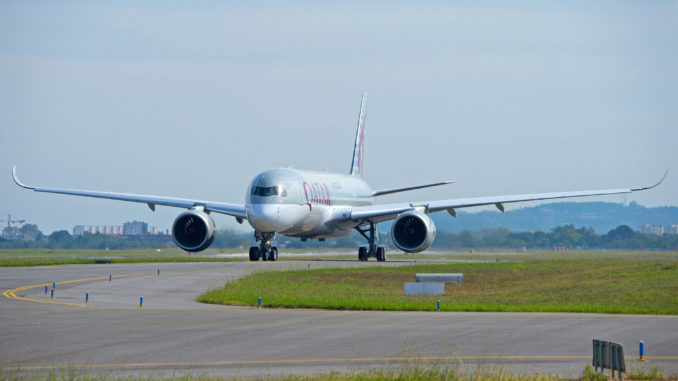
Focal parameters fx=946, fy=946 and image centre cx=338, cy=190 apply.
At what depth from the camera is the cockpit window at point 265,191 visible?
5066cm

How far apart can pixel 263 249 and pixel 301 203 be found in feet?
11.8

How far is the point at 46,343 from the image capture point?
19.9 metres

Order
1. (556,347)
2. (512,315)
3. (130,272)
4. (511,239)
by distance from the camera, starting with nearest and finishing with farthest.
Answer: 1. (556,347)
2. (512,315)
3. (130,272)
4. (511,239)

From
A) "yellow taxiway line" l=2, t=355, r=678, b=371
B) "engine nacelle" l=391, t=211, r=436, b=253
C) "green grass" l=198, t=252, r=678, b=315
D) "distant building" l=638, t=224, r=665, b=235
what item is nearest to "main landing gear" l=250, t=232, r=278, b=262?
"engine nacelle" l=391, t=211, r=436, b=253

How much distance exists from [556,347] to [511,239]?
55161mm

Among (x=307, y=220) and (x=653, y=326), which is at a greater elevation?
(x=307, y=220)

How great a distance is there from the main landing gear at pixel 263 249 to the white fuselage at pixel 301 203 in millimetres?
929

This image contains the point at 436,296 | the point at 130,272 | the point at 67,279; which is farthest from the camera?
the point at 130,272

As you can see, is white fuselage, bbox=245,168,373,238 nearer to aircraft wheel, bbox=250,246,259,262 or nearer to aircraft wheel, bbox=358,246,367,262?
aircraft wheel, bbox=250,246,259,262

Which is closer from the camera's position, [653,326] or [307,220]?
[653,326]

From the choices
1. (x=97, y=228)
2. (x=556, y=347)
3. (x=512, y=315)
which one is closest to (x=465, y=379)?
(x=556, y=347)

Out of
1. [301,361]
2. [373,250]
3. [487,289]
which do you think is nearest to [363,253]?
[373,250]

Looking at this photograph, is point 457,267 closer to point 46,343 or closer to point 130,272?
point 130,272

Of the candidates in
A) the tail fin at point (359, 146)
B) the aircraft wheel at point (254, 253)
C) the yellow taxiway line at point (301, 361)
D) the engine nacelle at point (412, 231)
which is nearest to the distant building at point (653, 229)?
the tail fin at point (359, 146)
